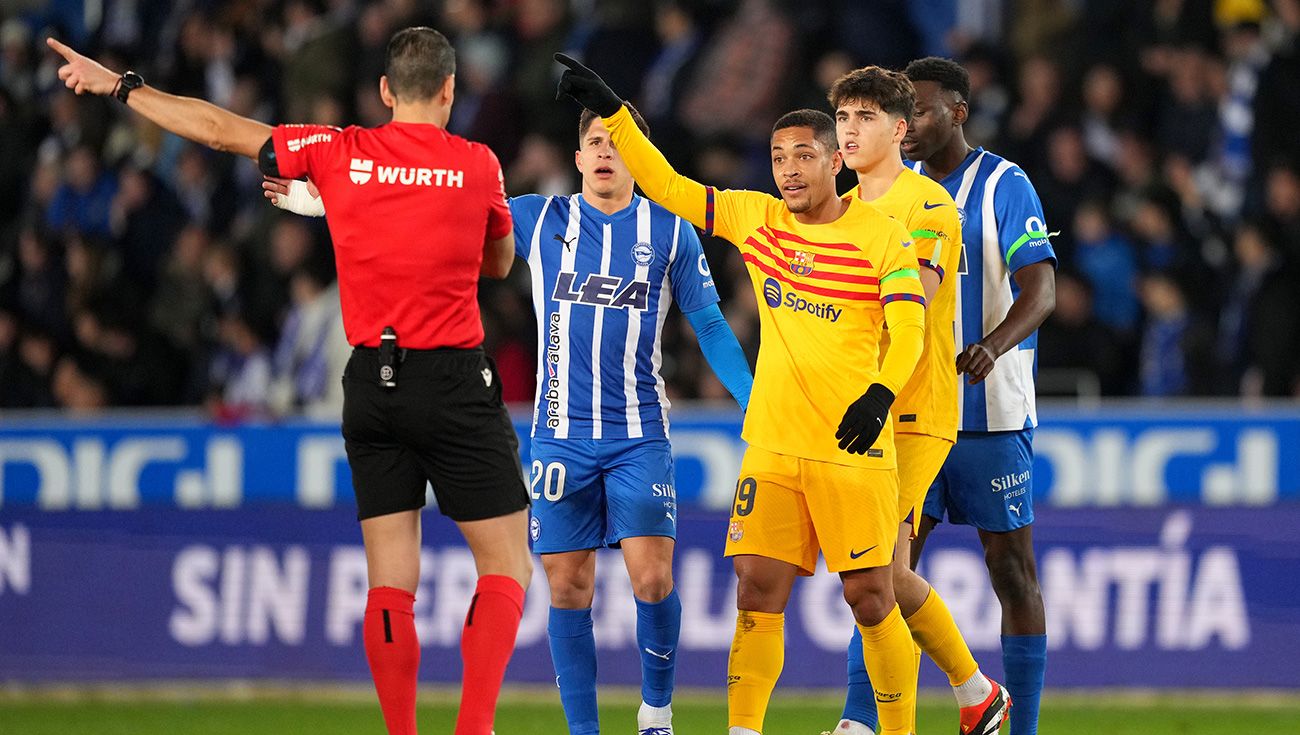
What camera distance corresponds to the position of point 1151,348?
1287 centimetres

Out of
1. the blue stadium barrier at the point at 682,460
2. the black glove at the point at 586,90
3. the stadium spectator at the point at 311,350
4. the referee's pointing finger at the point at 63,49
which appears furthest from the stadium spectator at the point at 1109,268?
the referee's pointing finger at the point at 63,49

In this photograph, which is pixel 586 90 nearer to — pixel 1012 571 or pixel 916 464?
pixel 916 464

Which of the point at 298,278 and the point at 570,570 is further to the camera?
the point at 298,278

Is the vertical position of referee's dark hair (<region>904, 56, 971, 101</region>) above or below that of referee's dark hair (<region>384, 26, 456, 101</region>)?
above

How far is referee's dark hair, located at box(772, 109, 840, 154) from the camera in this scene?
6.98m

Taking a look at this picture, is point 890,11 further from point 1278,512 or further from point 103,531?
point 103,531

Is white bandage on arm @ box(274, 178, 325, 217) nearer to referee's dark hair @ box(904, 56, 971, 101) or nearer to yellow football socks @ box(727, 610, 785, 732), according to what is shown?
yellow football socks @ box(727, 610, 785, 732)

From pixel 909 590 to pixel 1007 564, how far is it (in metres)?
0.72

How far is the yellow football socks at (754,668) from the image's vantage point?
6.94m

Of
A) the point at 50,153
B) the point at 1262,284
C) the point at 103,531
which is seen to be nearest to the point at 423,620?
the point at 103,531

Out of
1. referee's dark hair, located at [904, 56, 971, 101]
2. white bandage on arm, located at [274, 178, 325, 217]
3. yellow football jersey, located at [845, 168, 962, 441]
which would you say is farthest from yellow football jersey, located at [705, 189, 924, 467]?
white bandage on arm, located at [274, 178, 325, 217]

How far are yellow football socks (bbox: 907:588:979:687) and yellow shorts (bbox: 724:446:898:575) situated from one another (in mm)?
440

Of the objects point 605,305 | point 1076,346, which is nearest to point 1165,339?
point 1076,346

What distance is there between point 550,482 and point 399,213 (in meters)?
1.56
